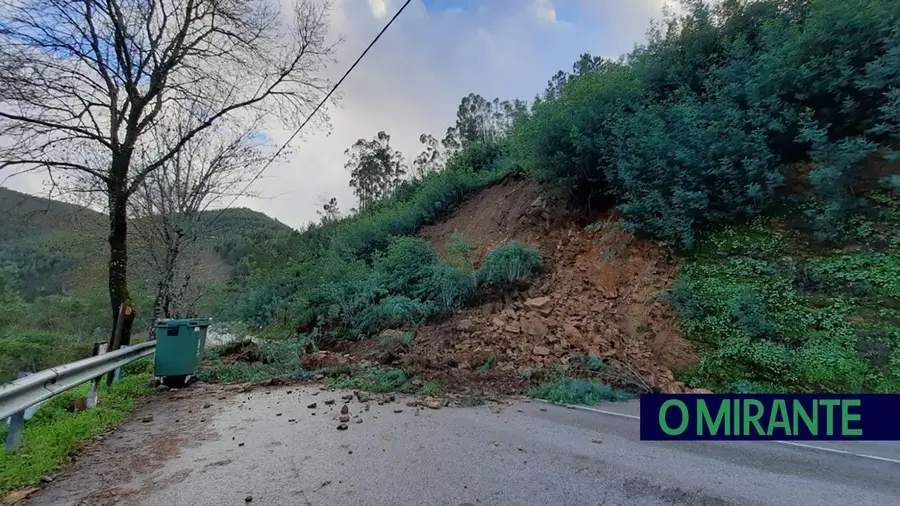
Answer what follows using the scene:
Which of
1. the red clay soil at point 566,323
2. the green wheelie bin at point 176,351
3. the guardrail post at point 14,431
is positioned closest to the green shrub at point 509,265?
the red clay soil at point 566,323

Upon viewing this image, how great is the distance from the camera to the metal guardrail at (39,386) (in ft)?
9.57

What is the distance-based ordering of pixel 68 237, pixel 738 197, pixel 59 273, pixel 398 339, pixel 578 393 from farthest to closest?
pixel 59 273 < pixel 68 237 < pixel 398 339 < pixel 738 197 < pixel 578 393

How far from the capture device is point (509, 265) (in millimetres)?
8852

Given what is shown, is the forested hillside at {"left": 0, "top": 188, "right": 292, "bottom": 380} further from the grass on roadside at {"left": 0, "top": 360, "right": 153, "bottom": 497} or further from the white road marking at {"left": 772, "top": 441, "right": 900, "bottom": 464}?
the white road marking at {"left": 772, "top": 441, "right": 900, "bottom": 464}

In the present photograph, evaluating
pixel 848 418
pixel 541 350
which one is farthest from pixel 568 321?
pixel 848 418

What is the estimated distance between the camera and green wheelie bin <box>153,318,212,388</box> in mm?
6016

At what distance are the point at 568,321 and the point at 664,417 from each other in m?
3.40

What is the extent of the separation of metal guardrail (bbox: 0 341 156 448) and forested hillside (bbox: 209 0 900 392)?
114 inches

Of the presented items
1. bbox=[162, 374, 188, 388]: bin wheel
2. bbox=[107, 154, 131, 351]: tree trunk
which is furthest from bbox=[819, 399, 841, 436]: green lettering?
bbox=[107, 154, 131, 351]: tree trunk

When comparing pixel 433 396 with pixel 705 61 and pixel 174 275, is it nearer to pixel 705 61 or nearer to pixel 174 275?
pixel 174 275

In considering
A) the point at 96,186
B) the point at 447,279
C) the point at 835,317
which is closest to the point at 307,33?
the point at 96,186

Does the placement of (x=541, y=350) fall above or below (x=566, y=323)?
below

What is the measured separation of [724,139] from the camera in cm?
725

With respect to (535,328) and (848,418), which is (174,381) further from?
(848,418)
